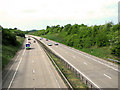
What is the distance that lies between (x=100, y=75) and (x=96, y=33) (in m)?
34.0

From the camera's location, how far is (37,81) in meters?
16.4

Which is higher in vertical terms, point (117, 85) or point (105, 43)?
point (105, 43)

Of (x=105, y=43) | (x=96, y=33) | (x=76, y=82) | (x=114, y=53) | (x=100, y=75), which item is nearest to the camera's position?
(x=76, y=82)

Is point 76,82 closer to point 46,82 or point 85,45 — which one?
point 46,82

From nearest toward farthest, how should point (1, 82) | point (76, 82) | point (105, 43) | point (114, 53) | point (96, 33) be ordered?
point (76, 82) → point (1, 82) → point (114, 53) → point (105, 43) → point (96, 33)

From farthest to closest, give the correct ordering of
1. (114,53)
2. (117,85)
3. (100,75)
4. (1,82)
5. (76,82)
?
(114,53)
(100,75)
(1,82)
(76,82)
(117,85)

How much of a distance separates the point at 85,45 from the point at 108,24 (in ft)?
49.0

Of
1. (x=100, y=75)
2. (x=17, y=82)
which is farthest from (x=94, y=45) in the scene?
(x=17, y=82)

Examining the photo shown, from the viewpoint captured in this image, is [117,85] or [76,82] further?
[76,82]

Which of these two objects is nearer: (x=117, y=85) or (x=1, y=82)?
(x=117, y=85)

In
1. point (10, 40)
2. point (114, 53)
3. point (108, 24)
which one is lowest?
point (114, 53)

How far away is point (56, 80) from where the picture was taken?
54.2 ft

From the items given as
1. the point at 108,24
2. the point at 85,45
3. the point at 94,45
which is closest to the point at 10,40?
the point at 85,45

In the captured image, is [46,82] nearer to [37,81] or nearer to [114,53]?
[37,81]
